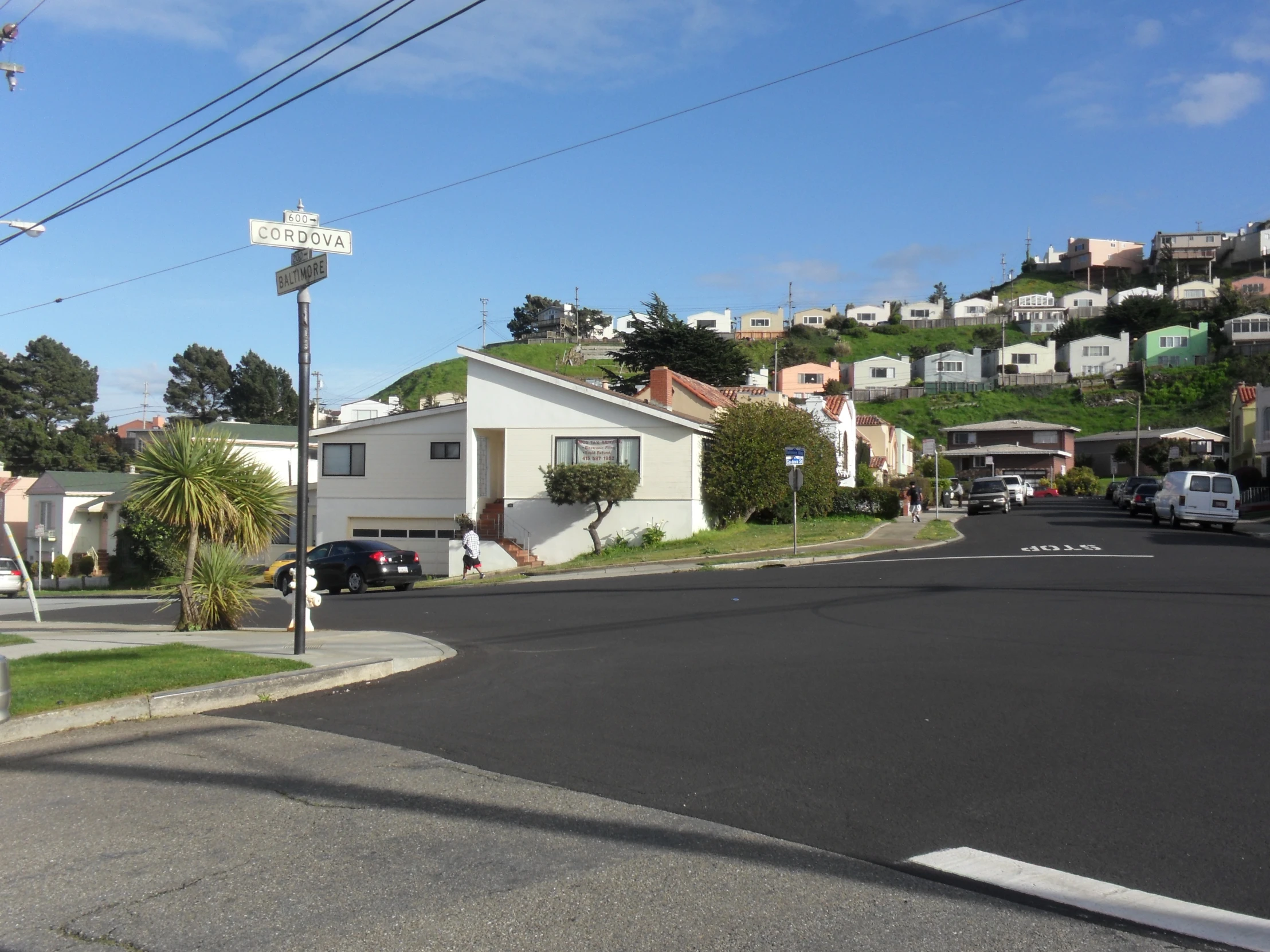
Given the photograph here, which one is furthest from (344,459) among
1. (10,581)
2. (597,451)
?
(10,581)

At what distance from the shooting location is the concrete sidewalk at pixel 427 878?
458 centimetres

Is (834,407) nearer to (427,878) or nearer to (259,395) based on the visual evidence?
(427,878)

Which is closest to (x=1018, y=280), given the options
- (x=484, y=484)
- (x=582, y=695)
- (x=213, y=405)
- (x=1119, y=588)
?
(x=213, y=405)

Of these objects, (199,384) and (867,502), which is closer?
(867,502)

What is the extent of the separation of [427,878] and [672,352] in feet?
201

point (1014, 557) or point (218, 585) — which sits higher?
point (218, 585)

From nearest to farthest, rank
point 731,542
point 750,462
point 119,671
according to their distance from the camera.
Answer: point 119,671 → point 731,542 → point 750,462

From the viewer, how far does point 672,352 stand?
216 feet

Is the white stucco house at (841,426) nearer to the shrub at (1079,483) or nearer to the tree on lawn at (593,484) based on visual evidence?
the tree on lawn at (593,484)

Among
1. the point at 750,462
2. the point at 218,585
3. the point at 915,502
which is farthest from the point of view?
the point at 915,502

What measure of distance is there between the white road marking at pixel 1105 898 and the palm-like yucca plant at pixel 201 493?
12.6m

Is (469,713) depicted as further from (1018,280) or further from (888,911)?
(1018,280)

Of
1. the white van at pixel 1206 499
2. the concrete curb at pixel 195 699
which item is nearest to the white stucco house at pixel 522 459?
the white van at pixel 1206 499

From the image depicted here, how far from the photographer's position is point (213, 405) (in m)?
100
